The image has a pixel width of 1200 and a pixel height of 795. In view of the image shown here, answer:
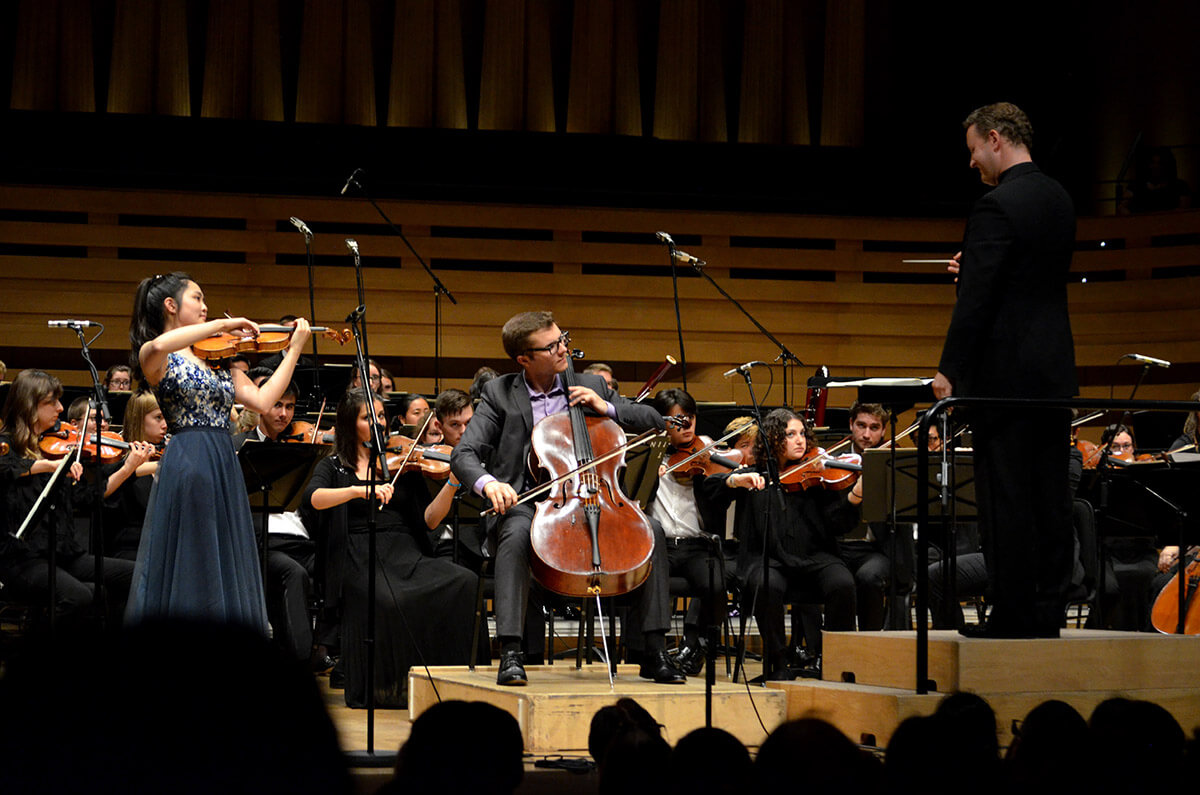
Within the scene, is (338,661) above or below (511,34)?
below

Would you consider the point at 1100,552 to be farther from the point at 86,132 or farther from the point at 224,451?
the point at 86,132

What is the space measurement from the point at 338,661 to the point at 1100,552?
3.30 metres

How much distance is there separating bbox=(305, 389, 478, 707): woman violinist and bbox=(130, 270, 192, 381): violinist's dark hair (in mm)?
1002

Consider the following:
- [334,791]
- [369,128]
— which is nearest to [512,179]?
[369,128]

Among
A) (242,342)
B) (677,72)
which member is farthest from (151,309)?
(677,72)

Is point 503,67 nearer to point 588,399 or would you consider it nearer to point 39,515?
point 39,515

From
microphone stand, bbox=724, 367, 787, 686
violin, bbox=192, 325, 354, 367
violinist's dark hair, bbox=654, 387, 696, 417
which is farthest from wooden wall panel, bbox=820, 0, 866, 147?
violin, bbox=192, 325, 354, 367

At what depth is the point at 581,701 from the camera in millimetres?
3344

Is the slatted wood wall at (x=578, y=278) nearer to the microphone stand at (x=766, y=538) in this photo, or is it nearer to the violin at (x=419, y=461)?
the violin at (x=419, y=461)

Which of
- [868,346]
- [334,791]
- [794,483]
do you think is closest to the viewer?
[334,791]

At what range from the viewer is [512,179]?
9391 millimetres

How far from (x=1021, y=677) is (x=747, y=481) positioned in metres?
2.13

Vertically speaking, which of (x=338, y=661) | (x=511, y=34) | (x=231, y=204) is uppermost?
(x=511, y=34)

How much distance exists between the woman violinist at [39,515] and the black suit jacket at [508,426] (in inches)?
67.2
